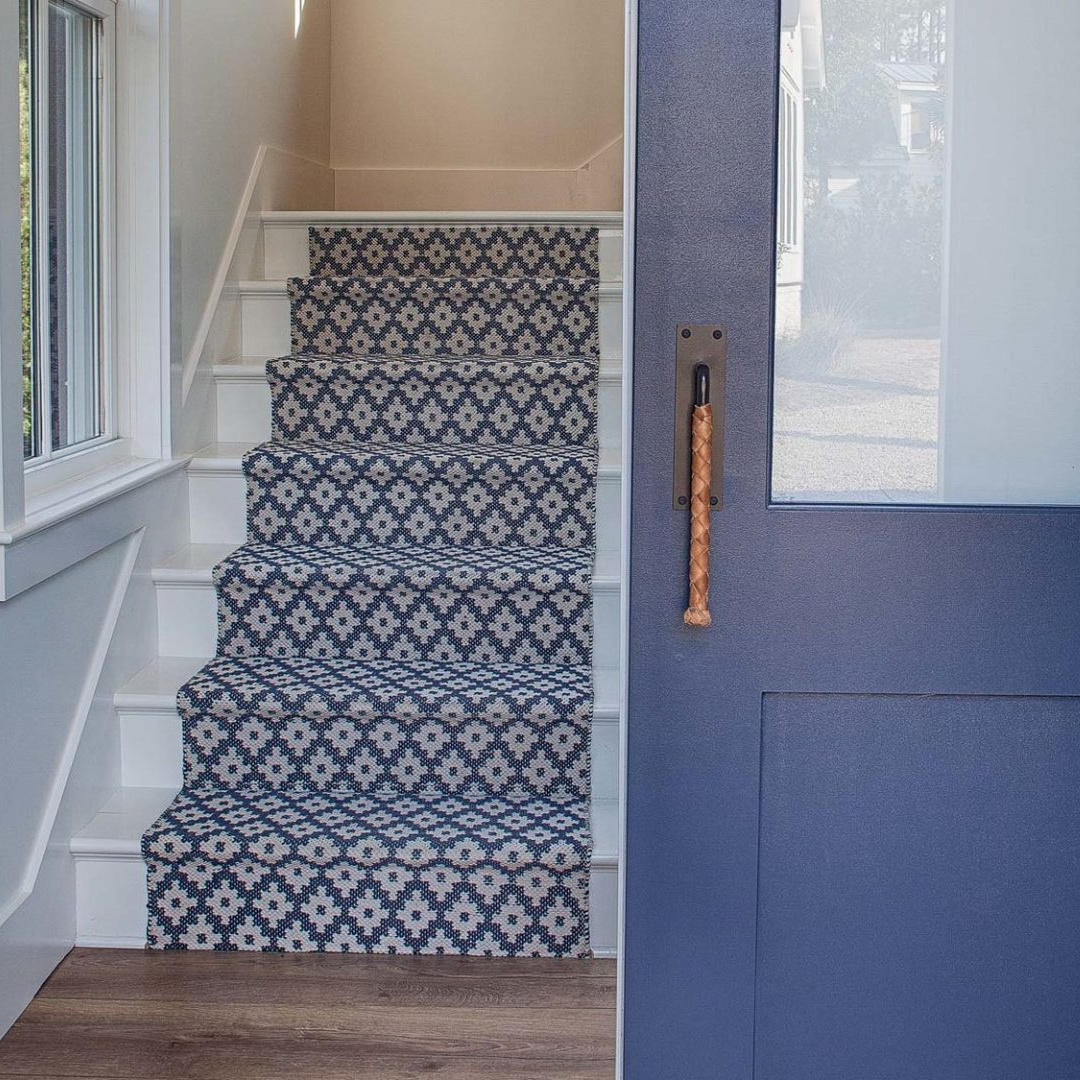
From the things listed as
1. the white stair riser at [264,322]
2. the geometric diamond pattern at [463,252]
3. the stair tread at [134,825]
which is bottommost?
the stair tread at [134,825]

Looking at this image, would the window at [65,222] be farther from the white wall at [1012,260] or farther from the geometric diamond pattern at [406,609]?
the white wall at [1012,260]

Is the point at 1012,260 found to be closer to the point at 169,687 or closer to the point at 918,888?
the point at 918,888

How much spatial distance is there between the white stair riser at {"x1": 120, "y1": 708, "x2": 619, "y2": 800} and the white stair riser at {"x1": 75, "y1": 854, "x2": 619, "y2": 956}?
233mm

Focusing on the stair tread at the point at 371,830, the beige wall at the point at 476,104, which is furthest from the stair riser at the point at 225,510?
the beige wall at the point at 476,104

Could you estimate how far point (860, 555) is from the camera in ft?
5.38

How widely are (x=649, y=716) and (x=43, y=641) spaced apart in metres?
1.16

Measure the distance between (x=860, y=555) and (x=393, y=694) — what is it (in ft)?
3.90

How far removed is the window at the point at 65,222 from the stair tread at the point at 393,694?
55cm

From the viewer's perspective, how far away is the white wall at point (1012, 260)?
5.18 ft

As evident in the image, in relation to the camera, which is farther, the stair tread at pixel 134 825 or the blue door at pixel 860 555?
the stair tread at pixel 134 825

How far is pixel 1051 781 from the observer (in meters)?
1.68

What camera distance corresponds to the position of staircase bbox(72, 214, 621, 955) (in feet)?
8.04

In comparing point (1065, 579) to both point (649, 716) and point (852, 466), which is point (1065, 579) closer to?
point (852, 466)

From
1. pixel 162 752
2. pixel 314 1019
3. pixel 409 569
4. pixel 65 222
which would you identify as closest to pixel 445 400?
pixel 409 569
